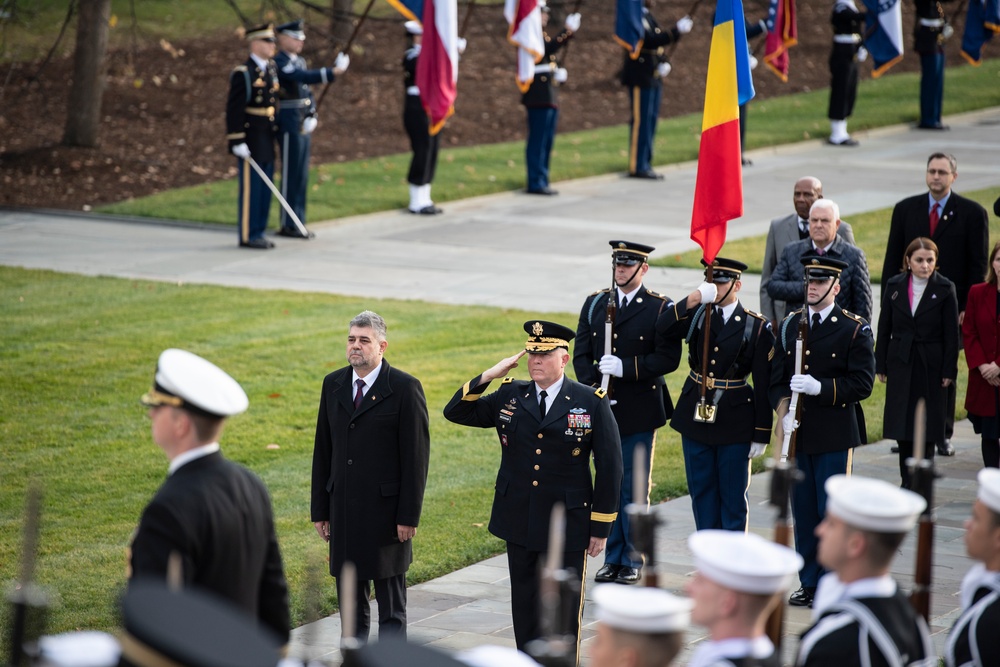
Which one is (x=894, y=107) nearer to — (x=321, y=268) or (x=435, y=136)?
(x=435, y=136)

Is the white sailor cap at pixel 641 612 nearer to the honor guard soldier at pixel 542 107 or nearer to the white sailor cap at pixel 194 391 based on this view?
the white sailor cap at pixel 194 391

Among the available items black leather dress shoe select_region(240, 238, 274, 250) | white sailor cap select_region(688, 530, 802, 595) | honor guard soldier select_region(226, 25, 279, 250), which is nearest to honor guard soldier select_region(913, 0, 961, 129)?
honor guard soldier select_region(226, 25, 279, 250)

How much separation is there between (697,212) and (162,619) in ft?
21.3

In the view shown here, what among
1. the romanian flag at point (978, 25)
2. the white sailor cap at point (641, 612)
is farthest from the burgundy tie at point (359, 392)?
the romanian flag at point (978, 25)

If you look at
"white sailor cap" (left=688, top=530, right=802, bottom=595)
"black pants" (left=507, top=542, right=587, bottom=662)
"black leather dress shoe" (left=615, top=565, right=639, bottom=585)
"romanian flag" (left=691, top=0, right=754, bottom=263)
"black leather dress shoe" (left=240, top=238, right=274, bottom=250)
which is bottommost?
"black leather dress shoe" (left=615, top=565, right=639, bottom=585)

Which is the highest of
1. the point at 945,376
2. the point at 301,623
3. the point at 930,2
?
the point at 930,2

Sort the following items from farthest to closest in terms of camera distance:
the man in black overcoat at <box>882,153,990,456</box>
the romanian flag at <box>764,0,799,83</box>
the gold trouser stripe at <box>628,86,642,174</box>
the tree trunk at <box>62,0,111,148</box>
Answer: the gold trouser stripe at <box>628,86,642,174</box>, the tree trunk at <box>62,0,111,148</box>, the romanian flag at <box>764,0,799,83</box>, the man in black overcoat at <box>882,153,990,456</box>

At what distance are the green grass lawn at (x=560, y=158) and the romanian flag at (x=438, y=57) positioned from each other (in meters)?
3.08

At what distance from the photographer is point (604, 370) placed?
848cm

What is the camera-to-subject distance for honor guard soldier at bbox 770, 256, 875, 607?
821cm

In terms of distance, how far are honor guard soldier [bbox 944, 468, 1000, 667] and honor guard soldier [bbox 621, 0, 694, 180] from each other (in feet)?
58.5

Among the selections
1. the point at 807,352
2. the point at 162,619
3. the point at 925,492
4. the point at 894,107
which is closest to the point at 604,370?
the point at 807,352

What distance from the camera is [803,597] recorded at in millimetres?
8180

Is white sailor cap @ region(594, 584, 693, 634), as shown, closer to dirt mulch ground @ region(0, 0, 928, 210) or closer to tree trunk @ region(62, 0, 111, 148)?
dirt mulch ground @ region(0, 0, 928, 210)
